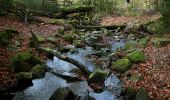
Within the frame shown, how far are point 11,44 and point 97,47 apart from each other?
695 centimetres

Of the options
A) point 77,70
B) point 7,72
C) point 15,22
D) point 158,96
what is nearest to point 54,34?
point 15,22

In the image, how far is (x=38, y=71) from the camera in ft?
46.3

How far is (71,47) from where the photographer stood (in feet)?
68.2

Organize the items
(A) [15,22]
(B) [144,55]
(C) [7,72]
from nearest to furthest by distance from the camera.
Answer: (C) [7,72]
(B) [144,55]
(A) [15,22]

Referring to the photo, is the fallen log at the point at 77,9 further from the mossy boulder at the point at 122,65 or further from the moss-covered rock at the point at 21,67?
the moss-covered rock at the point at 21,67

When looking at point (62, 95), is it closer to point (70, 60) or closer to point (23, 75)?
point (23, 75)

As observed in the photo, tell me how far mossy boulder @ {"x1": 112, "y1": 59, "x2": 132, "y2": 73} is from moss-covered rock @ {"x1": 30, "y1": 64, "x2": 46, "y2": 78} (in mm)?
3945

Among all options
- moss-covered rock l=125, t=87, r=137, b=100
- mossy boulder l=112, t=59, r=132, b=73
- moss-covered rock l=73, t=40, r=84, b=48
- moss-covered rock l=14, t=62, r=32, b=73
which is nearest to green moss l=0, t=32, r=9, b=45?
moss-covered rock l=14, t=62, r=32, b=73

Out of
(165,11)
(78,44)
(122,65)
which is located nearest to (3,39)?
(78,44)

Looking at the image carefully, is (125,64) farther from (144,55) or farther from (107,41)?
(107,41)

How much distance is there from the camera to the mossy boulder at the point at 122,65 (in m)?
15.3

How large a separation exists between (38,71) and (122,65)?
4.60 metres

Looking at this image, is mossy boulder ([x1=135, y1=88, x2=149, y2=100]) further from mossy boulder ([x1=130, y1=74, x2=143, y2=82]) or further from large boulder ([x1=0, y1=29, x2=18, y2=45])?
large boulder ([x1=0, y1=29, x2=18, y2=45])

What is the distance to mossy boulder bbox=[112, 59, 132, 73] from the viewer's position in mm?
15258
